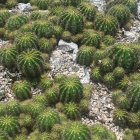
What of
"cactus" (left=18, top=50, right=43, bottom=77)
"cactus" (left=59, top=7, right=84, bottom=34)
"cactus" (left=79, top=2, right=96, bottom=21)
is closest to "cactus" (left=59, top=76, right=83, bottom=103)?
"cactus" (left=18, top=50, right=43, bottom=77)

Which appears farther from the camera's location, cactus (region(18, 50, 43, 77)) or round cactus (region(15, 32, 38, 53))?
round cactus (region(15, 32, 38, 53))

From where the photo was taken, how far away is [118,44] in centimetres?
1251

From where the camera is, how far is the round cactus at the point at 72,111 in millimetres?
11117

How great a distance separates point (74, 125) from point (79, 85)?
4.80 ft

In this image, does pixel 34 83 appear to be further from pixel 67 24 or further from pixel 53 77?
pixel 67 24

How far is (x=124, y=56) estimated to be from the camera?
40.3ft

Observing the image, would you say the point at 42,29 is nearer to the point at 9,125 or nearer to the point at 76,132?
the point at 9,125

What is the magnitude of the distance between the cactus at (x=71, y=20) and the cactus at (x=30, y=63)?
5.43 ft

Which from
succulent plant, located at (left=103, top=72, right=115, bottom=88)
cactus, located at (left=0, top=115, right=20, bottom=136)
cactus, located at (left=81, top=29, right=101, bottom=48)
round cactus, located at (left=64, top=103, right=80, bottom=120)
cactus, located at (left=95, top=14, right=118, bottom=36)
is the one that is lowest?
cactus, located at (left=0, top=115, right=20, bottom=136)

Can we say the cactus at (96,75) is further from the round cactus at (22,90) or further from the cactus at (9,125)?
the cactus at (9,125)

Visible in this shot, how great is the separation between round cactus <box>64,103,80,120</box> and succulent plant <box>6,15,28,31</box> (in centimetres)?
355

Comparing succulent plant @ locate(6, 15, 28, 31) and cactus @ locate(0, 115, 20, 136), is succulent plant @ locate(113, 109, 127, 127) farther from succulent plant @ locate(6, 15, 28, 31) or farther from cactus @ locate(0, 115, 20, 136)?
succulent plant @ locate(6, 15, 28, 31)

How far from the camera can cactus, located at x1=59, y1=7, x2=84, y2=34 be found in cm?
1330

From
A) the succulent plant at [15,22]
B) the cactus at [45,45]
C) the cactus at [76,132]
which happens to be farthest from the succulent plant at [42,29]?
the cactus at [76,132]
